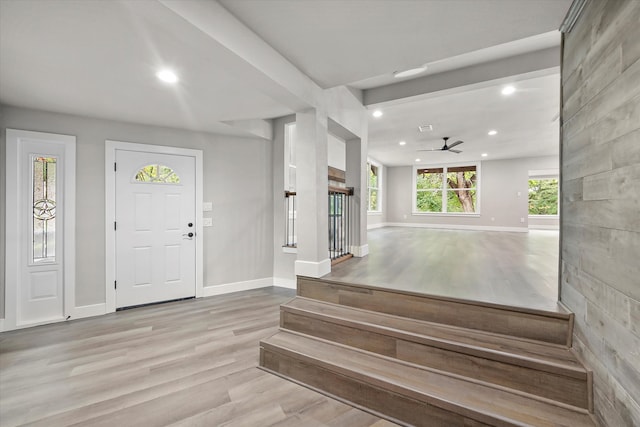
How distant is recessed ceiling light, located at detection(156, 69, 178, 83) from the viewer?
231cm

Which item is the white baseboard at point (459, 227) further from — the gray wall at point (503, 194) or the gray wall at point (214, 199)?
the gray wall at point (214, 199)

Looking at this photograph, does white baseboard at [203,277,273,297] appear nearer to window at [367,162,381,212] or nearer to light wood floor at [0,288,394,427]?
light wood floor at [0,288,394,427]

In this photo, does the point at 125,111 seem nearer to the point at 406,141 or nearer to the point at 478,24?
the point at 478,24

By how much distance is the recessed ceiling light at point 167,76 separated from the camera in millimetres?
2311

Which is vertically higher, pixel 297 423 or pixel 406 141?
pixel 406 141

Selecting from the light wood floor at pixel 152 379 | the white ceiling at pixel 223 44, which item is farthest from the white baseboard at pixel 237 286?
the white ceiling at pixel 223 44

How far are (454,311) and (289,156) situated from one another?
11.1 feet

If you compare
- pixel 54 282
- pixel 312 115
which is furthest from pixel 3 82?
pixel 312 115

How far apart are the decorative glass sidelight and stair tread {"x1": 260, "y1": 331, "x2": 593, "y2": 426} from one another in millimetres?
3038

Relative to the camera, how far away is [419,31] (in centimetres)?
187

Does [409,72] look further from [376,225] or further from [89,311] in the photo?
[376,225]

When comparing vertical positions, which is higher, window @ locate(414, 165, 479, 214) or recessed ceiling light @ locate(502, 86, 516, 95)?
recessed ceiling light @ locate(502, 86, 516, 95)

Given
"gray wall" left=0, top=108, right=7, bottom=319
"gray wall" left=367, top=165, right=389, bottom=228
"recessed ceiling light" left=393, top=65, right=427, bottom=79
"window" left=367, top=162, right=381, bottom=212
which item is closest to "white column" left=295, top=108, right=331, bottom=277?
"recessed ceiling light" left=393, top=65, right=427, bottom=79

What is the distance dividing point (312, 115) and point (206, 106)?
134cm
